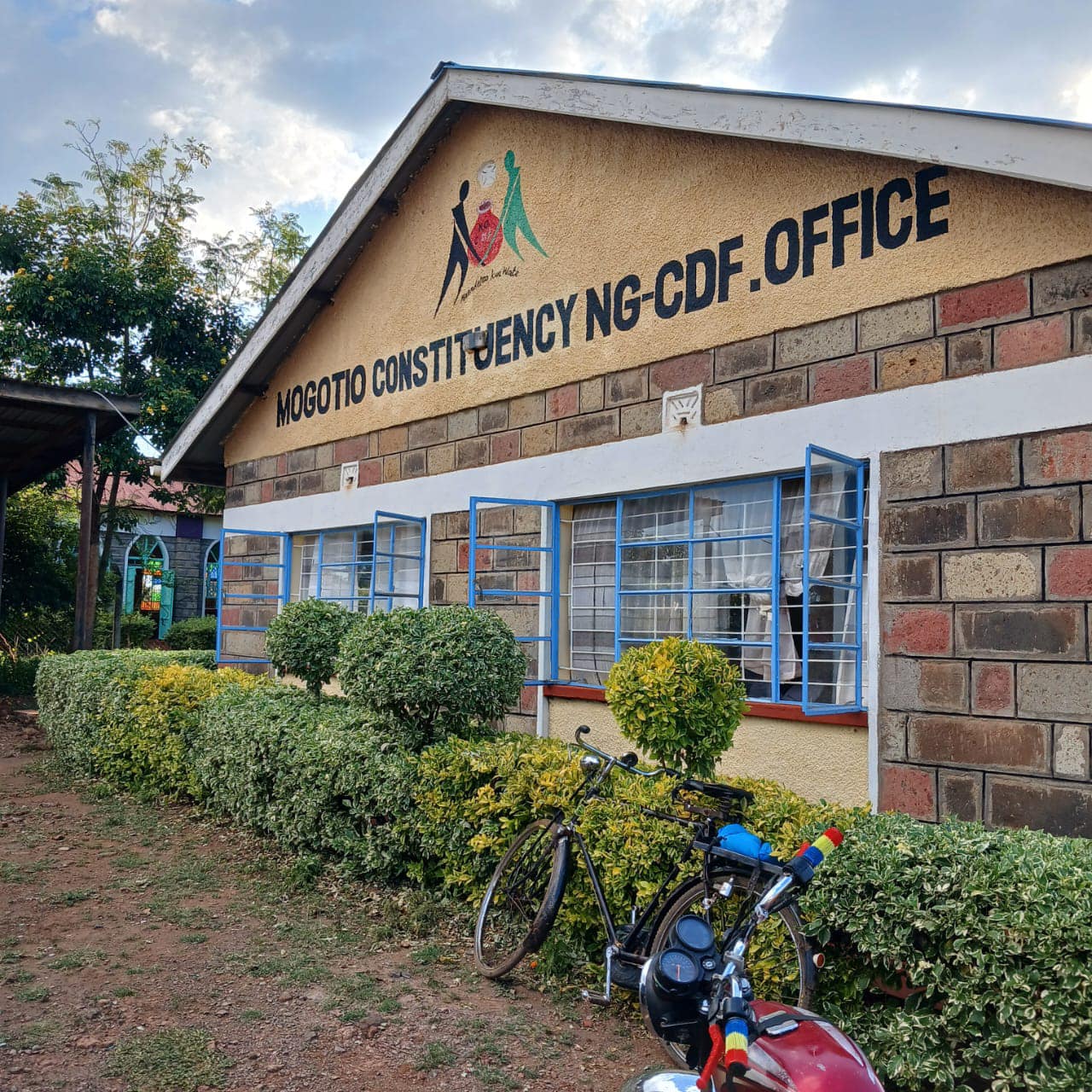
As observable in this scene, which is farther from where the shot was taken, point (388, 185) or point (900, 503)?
point (388, 185)

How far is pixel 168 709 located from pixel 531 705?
3235 millimetres

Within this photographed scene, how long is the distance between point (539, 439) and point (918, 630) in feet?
11.5

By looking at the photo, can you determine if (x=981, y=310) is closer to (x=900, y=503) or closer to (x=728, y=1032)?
(x=900, y=503)

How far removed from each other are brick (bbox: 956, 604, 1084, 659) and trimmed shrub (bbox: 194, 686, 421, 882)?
3139 mm

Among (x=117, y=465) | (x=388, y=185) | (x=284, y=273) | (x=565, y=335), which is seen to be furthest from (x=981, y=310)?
(x=284, y=273)

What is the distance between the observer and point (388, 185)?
916 centimetres

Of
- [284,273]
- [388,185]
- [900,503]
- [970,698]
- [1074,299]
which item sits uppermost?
[284,273]

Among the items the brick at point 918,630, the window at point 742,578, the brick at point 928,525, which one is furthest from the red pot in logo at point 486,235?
the brick at point 918,630

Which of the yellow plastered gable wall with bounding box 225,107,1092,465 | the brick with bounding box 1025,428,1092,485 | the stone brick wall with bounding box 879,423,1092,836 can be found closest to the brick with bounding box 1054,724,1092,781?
the stone brick wall with bounding box 879,423,1092,836

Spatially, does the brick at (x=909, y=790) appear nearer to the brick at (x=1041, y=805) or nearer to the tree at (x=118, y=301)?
the brick at (x=1041, y=805)

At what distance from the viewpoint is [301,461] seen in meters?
10.7

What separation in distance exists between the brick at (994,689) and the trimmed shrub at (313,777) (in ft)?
10.1

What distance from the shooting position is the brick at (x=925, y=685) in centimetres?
509

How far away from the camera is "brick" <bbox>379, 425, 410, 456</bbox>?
30.5ft
